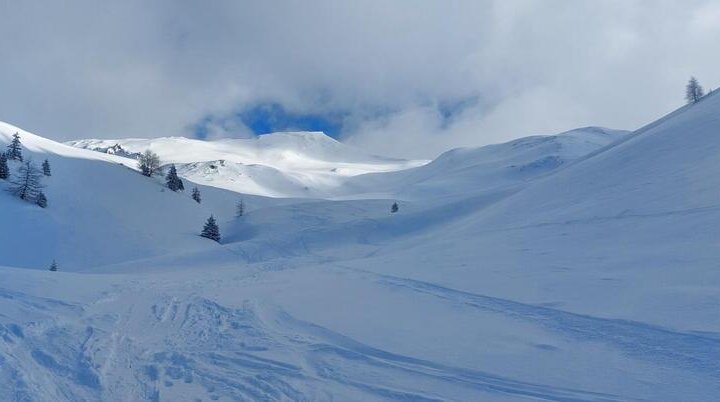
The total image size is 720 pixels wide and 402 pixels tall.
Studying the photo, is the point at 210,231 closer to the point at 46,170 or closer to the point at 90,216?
the point at 90,216

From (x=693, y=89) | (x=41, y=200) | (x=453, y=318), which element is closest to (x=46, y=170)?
(x=41, y=200)

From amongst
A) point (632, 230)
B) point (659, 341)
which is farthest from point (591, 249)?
point (659, 341)

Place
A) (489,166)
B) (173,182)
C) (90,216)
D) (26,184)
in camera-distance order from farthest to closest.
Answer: (489,166) → (173,182) → (90,216) → (26,184)

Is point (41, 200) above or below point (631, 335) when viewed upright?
above

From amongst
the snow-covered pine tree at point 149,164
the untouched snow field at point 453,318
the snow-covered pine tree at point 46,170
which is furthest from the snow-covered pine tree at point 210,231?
the untouched snow field at point 453,318

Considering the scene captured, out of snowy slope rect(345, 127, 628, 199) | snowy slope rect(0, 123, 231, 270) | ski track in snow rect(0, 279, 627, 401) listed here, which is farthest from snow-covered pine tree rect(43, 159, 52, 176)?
snowy slope rect(345, 127, 628, 199)

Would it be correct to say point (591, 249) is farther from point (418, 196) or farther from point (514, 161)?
point (514, 161)

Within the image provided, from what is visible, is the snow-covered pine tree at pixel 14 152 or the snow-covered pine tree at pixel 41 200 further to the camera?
the snow-covered pine tree at pixel 14 152

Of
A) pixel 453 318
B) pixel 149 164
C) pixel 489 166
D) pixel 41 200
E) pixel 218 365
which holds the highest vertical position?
pixel 489 166

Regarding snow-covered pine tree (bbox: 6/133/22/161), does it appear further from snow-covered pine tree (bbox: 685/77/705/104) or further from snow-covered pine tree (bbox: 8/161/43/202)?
snow-covered pine tree (bbox: 685/77/705/104)

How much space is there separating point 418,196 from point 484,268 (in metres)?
78.4

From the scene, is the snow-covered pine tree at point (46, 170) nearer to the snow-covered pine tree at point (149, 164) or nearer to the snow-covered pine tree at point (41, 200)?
the snow-covered pine tree at point (41, 200)

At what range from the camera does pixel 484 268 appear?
49.0 ft

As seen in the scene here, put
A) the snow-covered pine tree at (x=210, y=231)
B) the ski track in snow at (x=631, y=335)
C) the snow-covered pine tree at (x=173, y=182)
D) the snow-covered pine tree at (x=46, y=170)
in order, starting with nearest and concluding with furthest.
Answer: the ski track in snow at (x=631, y=335), the snow-covered pine tree at (x=210, y=231), the snow-covered pine tree at (x=46, y=170), the snow-covered pine tree at (x=173, y=182)
